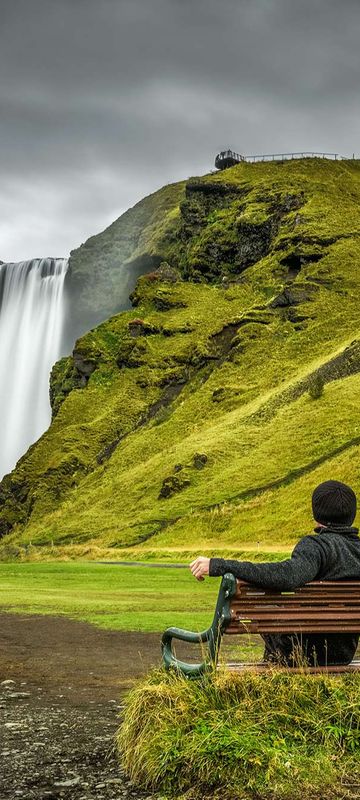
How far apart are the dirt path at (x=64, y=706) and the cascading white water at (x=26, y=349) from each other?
114m

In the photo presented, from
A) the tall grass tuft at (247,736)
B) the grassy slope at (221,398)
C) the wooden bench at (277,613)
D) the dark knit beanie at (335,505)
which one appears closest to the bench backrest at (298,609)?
the wooden bench at (277,613)

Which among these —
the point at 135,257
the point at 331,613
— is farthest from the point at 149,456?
the point at 135,257

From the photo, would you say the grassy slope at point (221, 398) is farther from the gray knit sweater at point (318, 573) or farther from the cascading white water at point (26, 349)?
the gray knit sweater at point (318, 573)

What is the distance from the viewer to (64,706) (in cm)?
1053

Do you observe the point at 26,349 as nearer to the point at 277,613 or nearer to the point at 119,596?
the point at 119,596

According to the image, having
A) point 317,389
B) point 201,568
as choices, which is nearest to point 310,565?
point 201,568

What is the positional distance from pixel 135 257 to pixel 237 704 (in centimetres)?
19114

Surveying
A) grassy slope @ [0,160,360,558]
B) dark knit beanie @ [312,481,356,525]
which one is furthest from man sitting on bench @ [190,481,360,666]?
grassy slope @ [0,160,360,558]

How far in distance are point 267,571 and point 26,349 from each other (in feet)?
452

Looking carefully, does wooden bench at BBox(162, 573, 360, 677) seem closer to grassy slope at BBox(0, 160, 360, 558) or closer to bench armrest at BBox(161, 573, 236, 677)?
bench armrest at BBox(161, 573, 236, 677)

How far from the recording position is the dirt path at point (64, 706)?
6754mm

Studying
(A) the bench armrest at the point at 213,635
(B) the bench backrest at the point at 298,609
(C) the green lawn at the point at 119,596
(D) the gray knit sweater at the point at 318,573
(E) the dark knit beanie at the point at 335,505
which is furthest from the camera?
(C) the green lawn at the point at 119,596

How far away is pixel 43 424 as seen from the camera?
13388cm

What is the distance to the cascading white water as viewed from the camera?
132125mm
